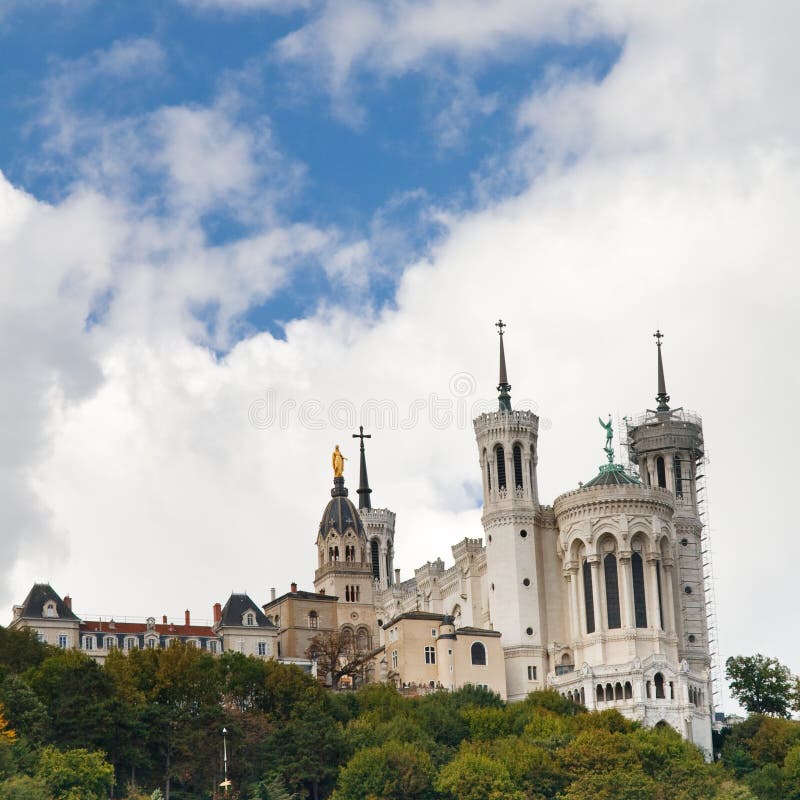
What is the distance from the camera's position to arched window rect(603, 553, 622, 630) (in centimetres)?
12912

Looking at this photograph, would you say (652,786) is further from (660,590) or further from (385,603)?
(385,603)

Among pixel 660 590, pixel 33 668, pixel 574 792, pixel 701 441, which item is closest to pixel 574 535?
pixel 660 590

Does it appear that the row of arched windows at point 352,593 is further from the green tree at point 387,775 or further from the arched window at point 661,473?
the green tree at point 387,775

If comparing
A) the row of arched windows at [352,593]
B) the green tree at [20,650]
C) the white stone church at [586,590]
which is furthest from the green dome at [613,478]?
the green tree at [20,650]

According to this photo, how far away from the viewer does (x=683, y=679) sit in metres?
127

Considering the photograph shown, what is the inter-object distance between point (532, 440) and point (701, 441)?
59.7 ft

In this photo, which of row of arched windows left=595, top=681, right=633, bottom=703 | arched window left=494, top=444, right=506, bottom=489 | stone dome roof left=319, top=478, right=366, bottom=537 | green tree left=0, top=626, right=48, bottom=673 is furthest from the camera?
stone dome roof left=319, top=478, right=366, bottom=537

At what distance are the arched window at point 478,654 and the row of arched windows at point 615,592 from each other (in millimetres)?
7951

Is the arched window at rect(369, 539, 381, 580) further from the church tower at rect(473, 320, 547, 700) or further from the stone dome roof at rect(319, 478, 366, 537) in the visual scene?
the church tower at rect(473, 320, 547, 700)

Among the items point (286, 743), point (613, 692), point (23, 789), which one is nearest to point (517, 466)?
point (613, 692)

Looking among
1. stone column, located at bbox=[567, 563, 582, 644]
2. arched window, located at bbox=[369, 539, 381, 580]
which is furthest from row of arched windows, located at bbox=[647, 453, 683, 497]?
Result: arched window, located at bbox=[369, 539, 381, 580]

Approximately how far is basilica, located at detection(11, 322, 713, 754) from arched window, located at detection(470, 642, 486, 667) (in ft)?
0.24

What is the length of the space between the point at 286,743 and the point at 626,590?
107 feet

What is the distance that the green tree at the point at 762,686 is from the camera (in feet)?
446
